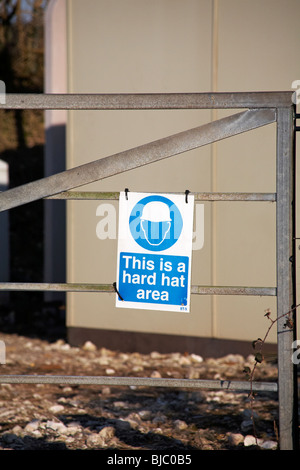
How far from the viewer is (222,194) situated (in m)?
2.73

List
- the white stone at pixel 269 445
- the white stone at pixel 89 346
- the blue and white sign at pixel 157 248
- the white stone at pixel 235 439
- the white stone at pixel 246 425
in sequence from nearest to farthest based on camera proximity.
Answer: the blue and white sign at pixel 157 248 < the white stone at pixel 269 445 < the white stone at pixel 235 439 < the white stone at pixel 246 425 < the white stone at pixel 89 346

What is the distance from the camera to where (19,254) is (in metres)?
12.6

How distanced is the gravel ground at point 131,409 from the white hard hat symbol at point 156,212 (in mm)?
1168

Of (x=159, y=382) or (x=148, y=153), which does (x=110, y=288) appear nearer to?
(x=159, y=382)

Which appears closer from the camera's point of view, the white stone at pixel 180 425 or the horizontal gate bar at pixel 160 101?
the horizontal gate bar at pixel 160 101

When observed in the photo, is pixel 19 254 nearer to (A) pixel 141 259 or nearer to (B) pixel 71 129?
(B) pixel 71 129

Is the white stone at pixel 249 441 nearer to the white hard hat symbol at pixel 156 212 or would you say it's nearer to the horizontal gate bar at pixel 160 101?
the white hard hat symbol at pixel 156 212

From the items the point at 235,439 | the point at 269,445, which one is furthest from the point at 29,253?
the point at 269,445

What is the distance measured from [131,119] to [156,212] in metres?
3.37

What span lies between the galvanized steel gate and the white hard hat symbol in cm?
17

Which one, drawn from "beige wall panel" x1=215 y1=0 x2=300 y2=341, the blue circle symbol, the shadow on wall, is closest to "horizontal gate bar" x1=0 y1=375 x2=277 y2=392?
the blue circle symbol

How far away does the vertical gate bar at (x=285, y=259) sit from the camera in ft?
8.98

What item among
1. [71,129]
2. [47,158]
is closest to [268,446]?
[71,129]

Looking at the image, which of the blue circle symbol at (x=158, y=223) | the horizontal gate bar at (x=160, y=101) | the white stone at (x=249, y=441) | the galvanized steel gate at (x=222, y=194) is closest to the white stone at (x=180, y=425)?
the white stone at (x=249, y=441)
